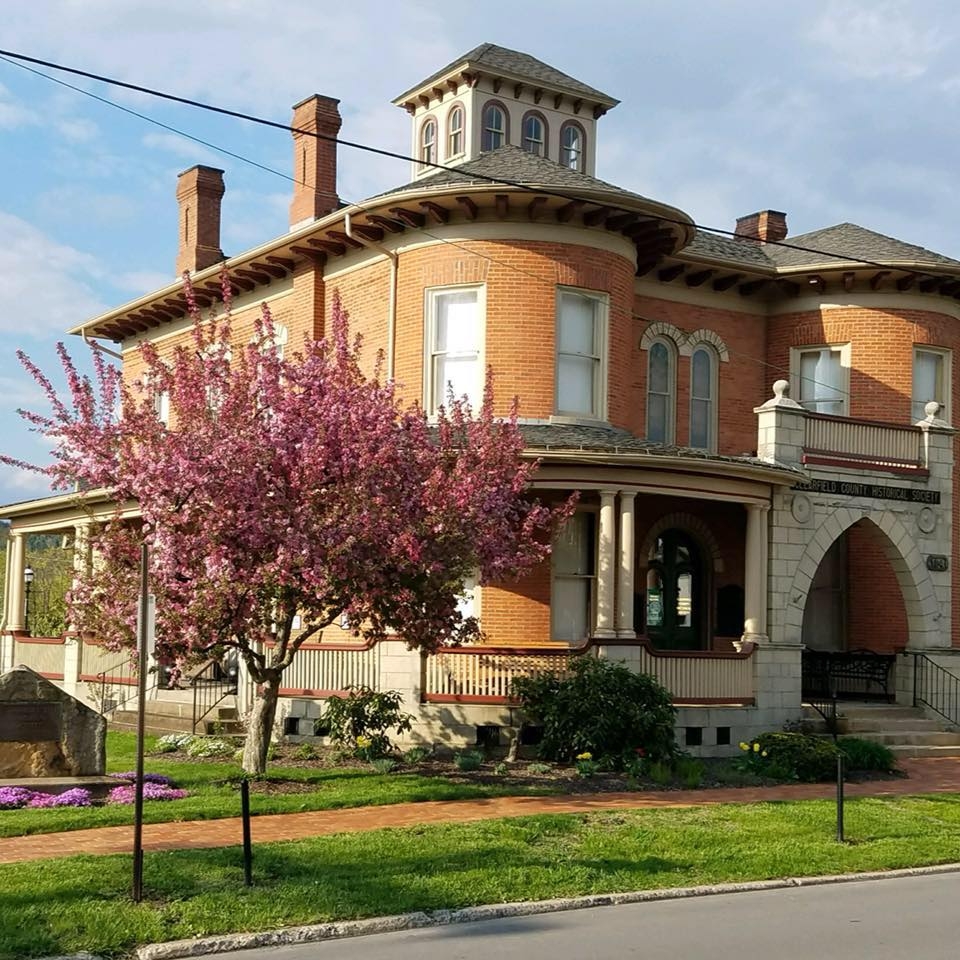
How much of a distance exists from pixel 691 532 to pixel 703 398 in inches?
109

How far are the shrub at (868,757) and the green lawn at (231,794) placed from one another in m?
5.37

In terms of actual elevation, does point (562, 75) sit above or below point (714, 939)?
above

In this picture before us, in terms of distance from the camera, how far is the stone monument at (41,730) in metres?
16.5

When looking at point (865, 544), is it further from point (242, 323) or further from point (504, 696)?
point (242, 323)

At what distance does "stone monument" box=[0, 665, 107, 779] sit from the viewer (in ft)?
54.1

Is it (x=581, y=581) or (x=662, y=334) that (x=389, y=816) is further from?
(x=662, y=334)

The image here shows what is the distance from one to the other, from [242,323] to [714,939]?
20909mm

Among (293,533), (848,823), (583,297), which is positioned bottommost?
(848,823)

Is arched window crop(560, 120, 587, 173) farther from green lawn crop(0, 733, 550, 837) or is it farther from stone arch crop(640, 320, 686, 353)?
green lawn crop(0, 733, 550, 837)

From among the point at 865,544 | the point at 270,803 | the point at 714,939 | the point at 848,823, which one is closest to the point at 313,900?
the point at 714,939

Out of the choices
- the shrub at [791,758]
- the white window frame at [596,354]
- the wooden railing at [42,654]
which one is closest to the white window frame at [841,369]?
the white window frame at [596,354]

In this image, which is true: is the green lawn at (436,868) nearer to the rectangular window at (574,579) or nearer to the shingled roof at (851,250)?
the rectangular window at (574,579)

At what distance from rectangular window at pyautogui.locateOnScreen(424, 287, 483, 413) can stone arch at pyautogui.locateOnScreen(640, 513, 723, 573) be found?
4.32m

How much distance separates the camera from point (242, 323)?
29.0 m
